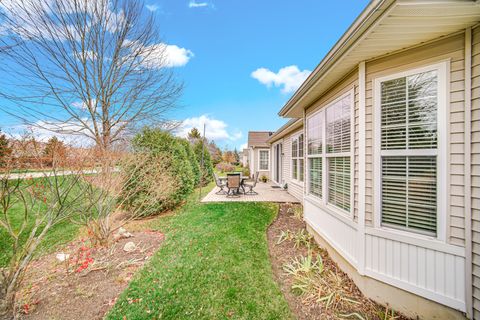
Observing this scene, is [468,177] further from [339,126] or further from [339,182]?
[339,126]

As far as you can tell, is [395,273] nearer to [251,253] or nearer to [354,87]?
[251,253]

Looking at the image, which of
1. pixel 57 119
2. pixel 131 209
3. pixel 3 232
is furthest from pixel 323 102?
pixel 3 232

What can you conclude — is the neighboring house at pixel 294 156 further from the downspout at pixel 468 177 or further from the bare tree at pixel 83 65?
the bare tree at pixel 83 65

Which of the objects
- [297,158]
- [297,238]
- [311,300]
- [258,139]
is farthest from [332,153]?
[258,139]

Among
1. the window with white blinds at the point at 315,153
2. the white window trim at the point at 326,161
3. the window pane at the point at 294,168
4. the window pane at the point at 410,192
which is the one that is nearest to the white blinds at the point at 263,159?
the window pane at the point at 294,168

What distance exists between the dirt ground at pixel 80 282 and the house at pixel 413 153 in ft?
12.5

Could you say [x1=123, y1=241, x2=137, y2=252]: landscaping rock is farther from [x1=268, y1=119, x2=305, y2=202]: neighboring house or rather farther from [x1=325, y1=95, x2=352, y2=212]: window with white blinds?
[x1=268, y1=119, x2=305, y2=202]: neighboring house

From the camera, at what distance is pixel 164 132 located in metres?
6.83

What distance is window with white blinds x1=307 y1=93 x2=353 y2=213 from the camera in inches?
122

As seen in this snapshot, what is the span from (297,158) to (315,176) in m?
3.75

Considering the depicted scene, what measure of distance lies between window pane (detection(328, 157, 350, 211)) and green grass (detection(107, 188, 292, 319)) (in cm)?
179

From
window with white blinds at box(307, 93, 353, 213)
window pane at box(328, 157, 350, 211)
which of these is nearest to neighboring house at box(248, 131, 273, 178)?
window with white blinds at box(307, 93, 353, 213)

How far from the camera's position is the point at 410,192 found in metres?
2.25

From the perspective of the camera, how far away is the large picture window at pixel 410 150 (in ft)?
6.89
